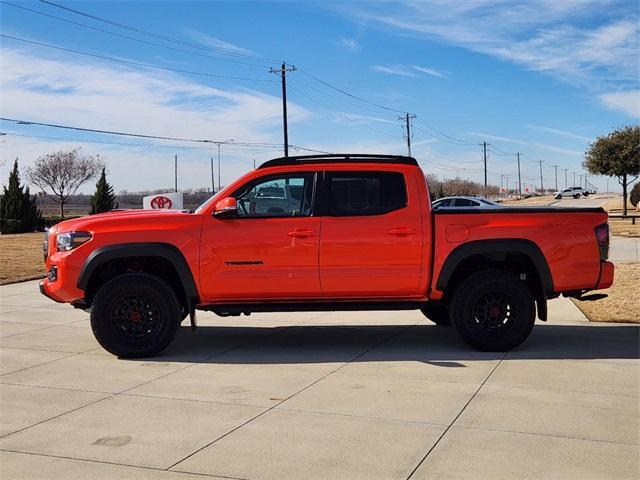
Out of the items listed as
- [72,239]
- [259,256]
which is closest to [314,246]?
[259,256]

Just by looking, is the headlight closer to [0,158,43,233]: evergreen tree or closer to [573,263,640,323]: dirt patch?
[573,263,640,323]: dirt patch

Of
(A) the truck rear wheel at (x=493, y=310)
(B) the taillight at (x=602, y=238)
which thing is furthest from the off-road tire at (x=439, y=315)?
(B) the taillight at (x=602, y=238)

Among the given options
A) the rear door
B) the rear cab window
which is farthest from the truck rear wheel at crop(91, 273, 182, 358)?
the rear cab window

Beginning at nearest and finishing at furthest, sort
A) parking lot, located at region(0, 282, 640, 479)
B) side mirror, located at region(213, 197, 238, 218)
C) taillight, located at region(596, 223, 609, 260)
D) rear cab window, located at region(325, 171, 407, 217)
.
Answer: parking lot, located at region(0, 282, 640, 479) < side mirror, located at region(213, 197, 238, 218) < rear cab window, located at region(325, 171, 407, 217) < taillight, located at region(596, 223, 609, 260)

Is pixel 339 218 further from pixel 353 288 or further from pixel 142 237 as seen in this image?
pixel 142 237

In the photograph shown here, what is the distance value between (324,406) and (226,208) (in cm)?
233

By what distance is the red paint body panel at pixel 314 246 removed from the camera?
21.4 feet

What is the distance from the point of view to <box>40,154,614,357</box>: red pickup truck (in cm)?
653

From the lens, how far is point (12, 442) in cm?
436

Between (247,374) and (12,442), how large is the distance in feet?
7.20

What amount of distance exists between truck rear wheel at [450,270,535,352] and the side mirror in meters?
2.44

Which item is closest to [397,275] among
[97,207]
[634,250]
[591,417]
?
[591,417]

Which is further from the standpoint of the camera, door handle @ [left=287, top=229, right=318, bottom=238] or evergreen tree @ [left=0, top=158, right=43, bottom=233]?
evergreen tree @ [left=0, top=158, right=43, bottom=233]

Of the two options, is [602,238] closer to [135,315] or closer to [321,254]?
[321,254]
